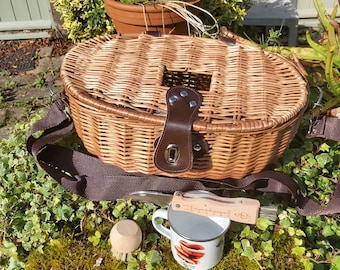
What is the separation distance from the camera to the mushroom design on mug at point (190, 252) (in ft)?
4.81

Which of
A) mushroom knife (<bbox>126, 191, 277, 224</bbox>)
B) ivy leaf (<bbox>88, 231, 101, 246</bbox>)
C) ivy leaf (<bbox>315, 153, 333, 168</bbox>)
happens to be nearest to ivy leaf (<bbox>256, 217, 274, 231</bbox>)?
mushroom knife (<bbox>126, 191, 277, 224</bbox>)

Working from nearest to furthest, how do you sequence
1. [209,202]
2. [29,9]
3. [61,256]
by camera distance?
1. [209,202]
2. [61,256]
3. [29,9]

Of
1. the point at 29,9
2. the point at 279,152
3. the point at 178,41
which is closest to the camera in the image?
the point at 279,152

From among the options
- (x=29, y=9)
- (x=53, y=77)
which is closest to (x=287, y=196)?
(x=53, y=77)

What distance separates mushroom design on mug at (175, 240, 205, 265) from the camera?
4.81 feet

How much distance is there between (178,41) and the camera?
194cm

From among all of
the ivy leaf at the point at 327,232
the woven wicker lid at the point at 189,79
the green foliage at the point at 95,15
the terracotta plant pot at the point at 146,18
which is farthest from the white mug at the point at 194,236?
the green foliage at the point at 95,15

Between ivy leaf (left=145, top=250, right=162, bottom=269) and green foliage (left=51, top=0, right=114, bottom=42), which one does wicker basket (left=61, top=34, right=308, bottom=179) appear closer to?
ivy leaf (left=145, top=250, right=162, bottom=269)

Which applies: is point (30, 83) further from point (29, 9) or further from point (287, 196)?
point (287, 196)

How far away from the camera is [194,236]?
4.85 ft

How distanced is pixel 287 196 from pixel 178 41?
28.4 inches

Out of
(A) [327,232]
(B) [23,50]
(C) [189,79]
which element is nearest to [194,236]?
(A) [327,232]

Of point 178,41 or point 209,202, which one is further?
point 178,41

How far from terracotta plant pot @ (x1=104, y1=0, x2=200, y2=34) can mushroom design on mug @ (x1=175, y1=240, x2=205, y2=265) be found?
4.32ft
